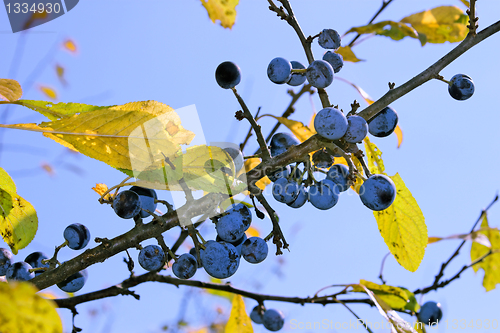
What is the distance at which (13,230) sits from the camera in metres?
1.08

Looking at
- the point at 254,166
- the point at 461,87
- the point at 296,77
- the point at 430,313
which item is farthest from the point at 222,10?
the point at 430,313

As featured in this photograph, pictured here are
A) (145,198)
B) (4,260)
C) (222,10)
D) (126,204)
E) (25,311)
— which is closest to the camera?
(25,311)

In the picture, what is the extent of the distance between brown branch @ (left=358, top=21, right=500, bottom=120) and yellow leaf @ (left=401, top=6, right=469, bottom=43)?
262 millimetres

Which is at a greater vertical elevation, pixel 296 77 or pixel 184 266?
pixel 296 77

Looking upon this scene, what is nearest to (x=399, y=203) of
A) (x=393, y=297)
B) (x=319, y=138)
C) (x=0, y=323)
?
(x=319, y=138)

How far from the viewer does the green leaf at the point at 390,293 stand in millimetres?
1443

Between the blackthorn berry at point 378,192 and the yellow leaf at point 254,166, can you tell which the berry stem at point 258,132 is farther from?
the yellow leaf at point 254,166

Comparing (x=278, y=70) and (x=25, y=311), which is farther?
(x=278, y=70)

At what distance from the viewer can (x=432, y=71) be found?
929 mm

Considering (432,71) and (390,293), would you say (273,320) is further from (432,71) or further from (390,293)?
(432,71)

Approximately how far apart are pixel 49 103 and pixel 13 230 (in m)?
0.43

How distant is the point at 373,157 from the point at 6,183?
1105 mm

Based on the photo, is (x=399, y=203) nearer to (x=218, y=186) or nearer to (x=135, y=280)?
(x=218, y=186)

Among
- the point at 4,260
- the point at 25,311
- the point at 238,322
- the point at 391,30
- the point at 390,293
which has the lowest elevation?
the point at 25,311
